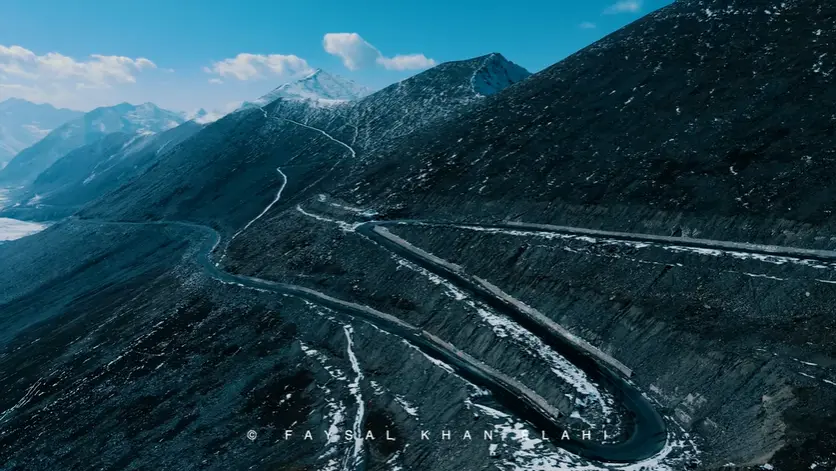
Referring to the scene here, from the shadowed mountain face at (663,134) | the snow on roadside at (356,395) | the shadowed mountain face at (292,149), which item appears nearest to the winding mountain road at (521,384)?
the snow on roadside at (356,395)

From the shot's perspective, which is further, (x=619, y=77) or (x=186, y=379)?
(x=619, y=77)

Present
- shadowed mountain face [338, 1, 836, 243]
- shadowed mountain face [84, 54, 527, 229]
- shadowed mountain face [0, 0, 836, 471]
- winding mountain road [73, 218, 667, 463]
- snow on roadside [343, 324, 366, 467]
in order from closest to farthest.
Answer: winding mountain road [73, 218, 667, 463] < shadowed mountain face [0, 0, 836, 471] < snow on roadside [343, 324, 366, 467] < shadowed mountain face [338, 1, 836, 243] < shadowed mountain face [84, 54, 527, 229]

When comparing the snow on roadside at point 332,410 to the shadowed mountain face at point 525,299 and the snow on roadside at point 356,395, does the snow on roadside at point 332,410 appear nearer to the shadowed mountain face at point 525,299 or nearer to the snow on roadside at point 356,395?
the shadowed mountain face at point 525,299

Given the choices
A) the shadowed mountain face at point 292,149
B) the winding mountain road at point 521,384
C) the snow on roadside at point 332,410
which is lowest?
the snow on roadside at point 332,410

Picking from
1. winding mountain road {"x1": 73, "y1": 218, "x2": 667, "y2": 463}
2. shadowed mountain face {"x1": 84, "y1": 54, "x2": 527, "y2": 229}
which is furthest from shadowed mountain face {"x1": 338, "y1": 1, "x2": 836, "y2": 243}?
shadowed mountain face {"x1": 84, "y1": 54, "x2": 527, "y2": 229}

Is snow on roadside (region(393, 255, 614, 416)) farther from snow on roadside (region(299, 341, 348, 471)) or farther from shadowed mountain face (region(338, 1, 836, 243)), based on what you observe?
shadowed mountain face (region(338, 1, 836, 243))

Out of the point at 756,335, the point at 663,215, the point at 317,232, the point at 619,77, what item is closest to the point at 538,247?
the point at 663,215

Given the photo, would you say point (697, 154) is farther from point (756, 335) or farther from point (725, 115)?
point (756, 335)

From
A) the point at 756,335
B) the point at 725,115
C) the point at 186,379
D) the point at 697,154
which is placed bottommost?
the point at 186,379
